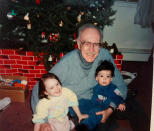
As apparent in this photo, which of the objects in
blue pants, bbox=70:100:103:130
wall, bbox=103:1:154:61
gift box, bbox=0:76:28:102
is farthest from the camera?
wall, bbox=103:1:154:61

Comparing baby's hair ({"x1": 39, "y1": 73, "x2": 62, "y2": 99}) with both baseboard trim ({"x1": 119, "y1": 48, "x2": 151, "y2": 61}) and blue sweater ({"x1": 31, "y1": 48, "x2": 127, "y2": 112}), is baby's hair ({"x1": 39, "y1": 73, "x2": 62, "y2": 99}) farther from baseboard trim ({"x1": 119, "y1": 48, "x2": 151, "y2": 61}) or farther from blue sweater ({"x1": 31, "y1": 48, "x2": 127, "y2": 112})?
baseboard trim ({"x1": 119, "y1": 48, "x2": 151, "y2": 61})

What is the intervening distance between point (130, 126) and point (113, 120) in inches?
17.5

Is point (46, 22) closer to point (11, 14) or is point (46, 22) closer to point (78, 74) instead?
point (11, 14)

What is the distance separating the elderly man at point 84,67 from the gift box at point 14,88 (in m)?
0.84

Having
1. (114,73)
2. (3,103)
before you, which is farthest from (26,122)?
(114,73)

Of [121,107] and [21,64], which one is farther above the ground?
[21,64]

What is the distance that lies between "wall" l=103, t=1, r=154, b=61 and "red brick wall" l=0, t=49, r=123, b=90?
4.32ft

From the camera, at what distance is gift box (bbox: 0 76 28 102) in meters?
2.29

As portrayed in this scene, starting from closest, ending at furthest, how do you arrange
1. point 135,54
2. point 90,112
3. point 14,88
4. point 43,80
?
1. point 43,80
2. point 90,112
3. point 14,88
4. point 135,54

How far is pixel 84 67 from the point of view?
1.60 meters

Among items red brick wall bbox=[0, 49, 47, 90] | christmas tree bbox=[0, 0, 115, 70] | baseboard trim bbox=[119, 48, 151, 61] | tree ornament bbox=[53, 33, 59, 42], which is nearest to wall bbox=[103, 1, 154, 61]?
baseboard trim bbox=[119, 48, 151, 61]

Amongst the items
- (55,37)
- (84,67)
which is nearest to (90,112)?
(84,67)

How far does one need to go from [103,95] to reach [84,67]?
333 mm

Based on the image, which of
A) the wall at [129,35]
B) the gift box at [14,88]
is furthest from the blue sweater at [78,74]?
the wall at [129,35]
